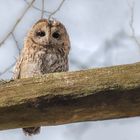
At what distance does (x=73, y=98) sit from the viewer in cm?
105

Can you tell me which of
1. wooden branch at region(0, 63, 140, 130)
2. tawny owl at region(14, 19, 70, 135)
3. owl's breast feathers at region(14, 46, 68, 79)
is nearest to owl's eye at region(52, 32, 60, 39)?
tawny owl at region(14, 19, 70, 135)

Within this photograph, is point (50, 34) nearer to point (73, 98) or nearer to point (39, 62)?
point (39, 62)

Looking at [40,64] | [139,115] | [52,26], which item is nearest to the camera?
[139,115]

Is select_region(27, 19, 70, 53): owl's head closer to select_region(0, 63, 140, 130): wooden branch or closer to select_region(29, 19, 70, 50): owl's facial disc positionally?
select_region(29, 19, 70, 50): owl's facial disc

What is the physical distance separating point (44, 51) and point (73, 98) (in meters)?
2.76

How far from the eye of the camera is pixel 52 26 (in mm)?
4051

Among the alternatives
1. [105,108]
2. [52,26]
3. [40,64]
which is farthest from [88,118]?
[52,26]

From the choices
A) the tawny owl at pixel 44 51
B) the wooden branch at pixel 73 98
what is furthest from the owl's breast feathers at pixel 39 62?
the wooden branch at pixel 73 98

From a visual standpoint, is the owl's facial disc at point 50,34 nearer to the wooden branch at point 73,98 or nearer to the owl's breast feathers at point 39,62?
the owl's breast feathers at point 39,62

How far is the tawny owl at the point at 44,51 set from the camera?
365 cm

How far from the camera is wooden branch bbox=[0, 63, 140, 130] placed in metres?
1.03

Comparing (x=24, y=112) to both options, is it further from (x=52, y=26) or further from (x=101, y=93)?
(x=52, y=26)

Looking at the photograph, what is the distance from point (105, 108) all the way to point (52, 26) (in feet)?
10.0

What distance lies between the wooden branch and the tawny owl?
227cm
